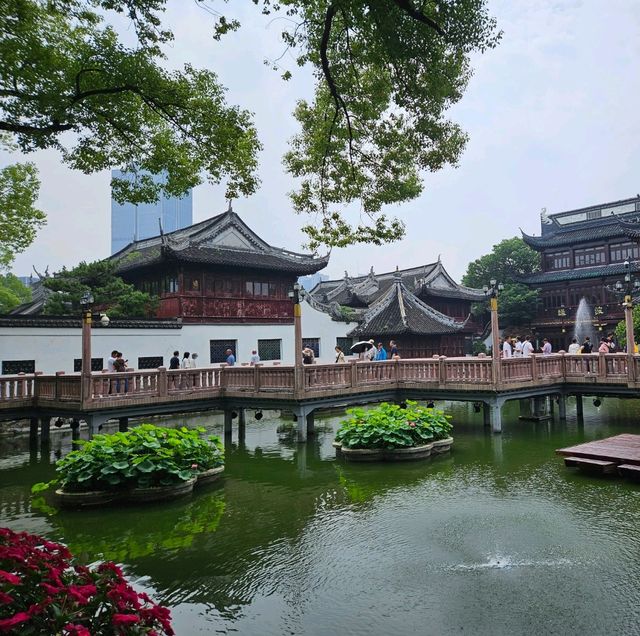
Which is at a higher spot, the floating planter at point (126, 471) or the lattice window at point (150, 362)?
the lattice window at point (150, 362)

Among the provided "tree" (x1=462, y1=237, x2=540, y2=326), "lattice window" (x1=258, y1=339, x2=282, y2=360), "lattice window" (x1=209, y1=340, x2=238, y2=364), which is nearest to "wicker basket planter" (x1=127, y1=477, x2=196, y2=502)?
"lattice window" (x1=209, y1=340, x2=238, y2=364)

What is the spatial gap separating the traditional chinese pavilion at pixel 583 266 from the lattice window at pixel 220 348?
24.2 metres

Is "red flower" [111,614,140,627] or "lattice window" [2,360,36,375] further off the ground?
"lattice window" [2,360,36,375]

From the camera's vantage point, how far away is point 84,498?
29.0 ft

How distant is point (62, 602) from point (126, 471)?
19.6 ft

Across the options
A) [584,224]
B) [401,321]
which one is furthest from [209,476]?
[584,224]

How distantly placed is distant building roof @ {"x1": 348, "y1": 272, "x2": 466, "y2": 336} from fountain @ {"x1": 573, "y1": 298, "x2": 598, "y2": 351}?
41.5ft

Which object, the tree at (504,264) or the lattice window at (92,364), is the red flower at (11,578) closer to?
the lattice window at (92,364)

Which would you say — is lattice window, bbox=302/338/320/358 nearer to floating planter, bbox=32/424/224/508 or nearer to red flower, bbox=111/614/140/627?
floating planter, bbox=32/424/224/508

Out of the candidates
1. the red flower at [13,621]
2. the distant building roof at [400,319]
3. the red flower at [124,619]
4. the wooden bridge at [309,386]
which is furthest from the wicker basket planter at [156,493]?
the distant building roof at [400,319]

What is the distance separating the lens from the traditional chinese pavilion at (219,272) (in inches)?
891

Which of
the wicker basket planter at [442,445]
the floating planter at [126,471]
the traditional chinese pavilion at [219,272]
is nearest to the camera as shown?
the floating planter at [126,471]

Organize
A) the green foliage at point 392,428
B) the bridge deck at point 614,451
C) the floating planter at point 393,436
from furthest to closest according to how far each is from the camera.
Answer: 1. the green foliage at point 392,428
2. the floating planter at point 393,436
3. the bridge deck at point 614,451

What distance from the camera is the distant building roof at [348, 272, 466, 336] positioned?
1105 inches
